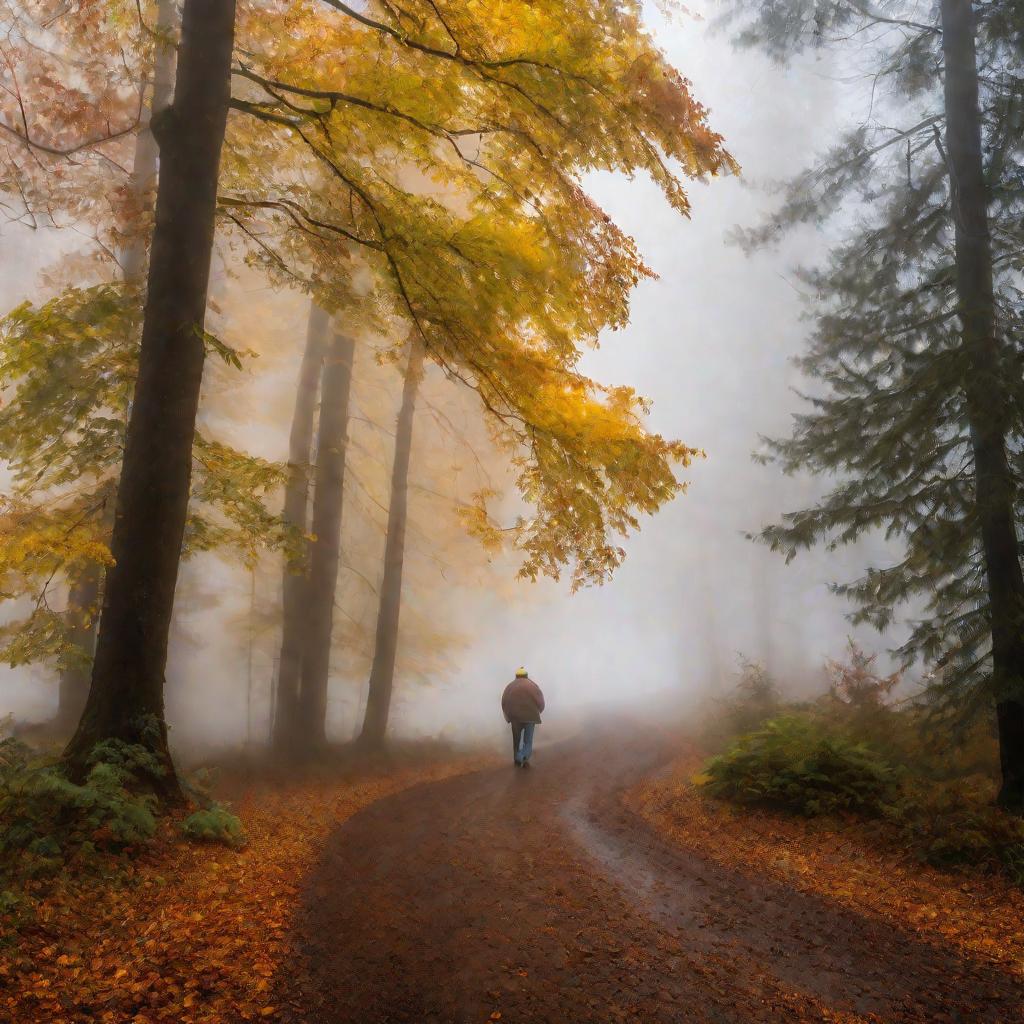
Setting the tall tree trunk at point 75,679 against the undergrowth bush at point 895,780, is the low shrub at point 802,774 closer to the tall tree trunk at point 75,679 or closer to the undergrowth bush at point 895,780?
the undergrowth bush at point 895,780

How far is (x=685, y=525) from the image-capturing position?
31.2 metres

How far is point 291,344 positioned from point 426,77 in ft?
36.5

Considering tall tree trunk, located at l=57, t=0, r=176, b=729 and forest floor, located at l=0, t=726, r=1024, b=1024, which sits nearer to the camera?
forest floor, located at l=0, t=726, r=1024, b=1024

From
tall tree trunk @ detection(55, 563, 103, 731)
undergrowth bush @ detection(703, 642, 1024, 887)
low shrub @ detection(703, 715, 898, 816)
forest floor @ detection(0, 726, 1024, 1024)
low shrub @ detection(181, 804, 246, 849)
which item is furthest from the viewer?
tall tree trunk @ detection(55, 563, 103, 731)

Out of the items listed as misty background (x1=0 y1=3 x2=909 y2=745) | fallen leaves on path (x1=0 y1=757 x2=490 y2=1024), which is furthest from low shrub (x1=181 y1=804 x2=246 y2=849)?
misty background (x1=0 y1=3 x2=909 y2=745)

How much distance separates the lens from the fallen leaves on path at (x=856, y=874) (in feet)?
16.0

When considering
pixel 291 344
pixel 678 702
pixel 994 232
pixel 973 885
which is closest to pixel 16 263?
pixel 291 344

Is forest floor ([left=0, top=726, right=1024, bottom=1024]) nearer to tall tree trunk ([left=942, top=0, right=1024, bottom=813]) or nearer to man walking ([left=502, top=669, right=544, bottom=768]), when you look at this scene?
tall tree trunk ([left=942, top=0, right=1024, bottom=813])

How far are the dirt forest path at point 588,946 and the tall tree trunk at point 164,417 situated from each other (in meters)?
2.28

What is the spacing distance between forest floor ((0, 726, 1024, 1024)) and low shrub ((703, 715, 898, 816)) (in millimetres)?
598

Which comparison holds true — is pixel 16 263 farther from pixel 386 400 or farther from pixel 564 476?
pixel 564 476

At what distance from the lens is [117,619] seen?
580 centimetres

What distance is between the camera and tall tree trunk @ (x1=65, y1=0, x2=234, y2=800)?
577cm

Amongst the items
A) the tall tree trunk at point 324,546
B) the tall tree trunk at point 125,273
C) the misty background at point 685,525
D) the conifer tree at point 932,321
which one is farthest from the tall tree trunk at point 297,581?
the conifer tree at point 932,321
